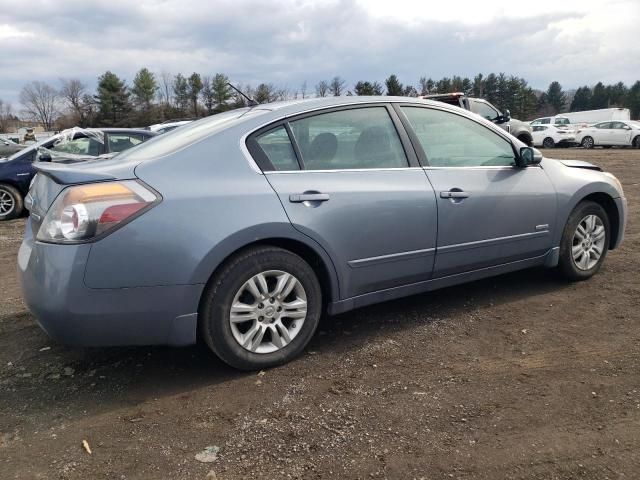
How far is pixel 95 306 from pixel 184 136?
1245 mm

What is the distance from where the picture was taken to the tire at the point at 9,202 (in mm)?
9289

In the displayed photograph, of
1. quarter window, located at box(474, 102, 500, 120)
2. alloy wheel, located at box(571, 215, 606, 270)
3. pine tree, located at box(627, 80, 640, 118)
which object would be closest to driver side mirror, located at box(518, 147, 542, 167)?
alloy wheel, located at box(571, 215, 606, 270)

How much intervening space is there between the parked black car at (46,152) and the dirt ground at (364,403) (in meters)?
6.08

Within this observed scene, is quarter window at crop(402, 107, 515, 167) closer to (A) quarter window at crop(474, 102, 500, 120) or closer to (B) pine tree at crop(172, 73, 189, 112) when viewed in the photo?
(A) quarter window at crop(474, 102, 500, 120)

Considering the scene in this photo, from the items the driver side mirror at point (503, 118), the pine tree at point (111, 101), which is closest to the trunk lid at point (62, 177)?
the driver side mirror at point (503, 118)

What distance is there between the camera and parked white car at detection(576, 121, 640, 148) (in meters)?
25.0

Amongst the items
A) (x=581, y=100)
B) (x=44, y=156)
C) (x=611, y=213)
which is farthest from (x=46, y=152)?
(x=581, y=100)

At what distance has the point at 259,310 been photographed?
300cm

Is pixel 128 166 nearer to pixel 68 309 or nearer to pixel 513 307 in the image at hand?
pixel 68 309

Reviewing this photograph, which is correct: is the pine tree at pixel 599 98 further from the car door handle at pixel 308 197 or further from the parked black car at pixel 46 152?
the car door handle at pixel 308 197

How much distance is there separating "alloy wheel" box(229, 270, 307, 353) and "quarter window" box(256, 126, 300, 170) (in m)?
0.64

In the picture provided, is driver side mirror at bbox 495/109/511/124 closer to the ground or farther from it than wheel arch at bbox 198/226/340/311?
farther from it

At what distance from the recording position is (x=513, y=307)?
4.03 m

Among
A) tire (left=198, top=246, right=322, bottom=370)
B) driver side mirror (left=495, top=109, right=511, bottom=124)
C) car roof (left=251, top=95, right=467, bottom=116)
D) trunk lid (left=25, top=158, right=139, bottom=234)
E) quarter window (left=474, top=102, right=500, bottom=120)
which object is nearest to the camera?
trunk lid (left=25, top=158, right=139, bottom=234)
